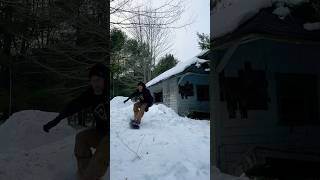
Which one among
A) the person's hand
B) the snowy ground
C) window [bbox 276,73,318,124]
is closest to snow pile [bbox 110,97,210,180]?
the snowy ground

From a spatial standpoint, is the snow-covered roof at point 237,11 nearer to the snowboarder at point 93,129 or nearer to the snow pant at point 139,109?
the snow pant at point 139,109

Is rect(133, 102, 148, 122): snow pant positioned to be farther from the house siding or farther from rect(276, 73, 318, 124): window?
rect(276, 73, 318, 124): window

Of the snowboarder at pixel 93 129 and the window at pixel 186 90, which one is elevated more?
the window at pixel 186 90

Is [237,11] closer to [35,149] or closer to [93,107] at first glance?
[93,107]

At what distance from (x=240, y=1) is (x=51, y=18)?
1700 mm

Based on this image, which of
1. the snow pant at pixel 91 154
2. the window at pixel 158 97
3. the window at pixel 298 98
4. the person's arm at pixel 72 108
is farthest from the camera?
the window at pixel 298 98

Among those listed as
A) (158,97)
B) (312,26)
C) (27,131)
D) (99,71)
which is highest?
(312,26)

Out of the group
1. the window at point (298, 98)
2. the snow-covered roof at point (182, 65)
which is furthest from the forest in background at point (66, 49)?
the window at point (298, 98)

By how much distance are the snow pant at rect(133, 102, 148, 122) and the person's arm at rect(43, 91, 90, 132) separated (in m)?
0.40

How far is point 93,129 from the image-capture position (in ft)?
12.5

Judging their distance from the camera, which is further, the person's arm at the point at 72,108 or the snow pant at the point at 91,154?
the person's arm at the point at 72,108

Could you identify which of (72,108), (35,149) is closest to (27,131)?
(35,149)

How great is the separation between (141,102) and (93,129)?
46cm

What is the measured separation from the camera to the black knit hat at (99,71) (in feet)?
12.7
